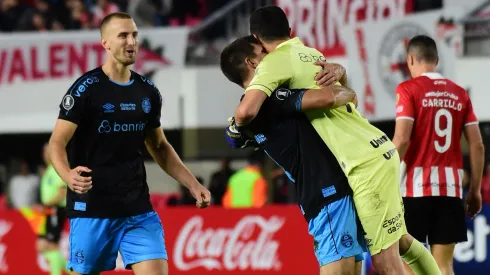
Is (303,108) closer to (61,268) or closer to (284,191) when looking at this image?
(61,268)

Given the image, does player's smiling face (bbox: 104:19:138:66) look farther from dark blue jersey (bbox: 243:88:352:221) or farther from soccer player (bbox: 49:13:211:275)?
dark blue jersey (bbox: 243:88:352:221)

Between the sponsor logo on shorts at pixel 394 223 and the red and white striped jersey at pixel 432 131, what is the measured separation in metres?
1.64

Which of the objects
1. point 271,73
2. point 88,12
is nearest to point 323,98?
point 271,73

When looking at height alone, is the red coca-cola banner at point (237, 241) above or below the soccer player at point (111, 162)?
below

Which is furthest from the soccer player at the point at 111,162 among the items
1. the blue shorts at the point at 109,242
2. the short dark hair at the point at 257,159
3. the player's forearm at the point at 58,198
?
the short dark hair at the point at 257,159

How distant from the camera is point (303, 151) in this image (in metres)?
5.25

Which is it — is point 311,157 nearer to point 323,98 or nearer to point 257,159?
point 323,98

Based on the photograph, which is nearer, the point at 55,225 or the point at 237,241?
the point at 55,225

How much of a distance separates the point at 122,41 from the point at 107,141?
2.00ft

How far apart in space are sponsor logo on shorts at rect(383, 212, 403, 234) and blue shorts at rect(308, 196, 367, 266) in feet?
0.49

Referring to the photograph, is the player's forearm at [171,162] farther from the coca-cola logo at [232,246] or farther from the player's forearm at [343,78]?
the coca-cola logo at [232,246]

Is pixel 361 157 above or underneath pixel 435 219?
above

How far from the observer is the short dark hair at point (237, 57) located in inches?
211

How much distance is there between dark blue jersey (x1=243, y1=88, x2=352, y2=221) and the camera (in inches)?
205
